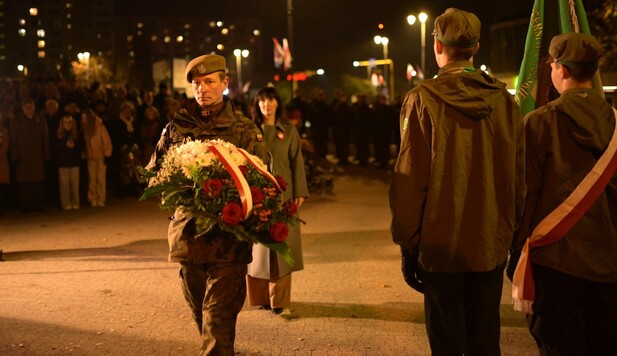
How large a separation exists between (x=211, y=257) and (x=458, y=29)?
216 cm

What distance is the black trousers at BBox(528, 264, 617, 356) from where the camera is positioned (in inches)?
173

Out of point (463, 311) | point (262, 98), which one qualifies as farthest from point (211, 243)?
point (262, 98)

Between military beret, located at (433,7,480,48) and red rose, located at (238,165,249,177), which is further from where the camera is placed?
red rose, located at (238,165,249,177)

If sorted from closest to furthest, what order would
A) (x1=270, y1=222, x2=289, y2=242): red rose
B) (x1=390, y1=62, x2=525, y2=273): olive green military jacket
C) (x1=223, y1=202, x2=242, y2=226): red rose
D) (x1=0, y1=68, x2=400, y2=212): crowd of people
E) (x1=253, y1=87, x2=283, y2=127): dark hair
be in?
1. (x1=390, y1=62, x2=525, y2=273): olive green military jacket
2. (x1=223, y1=202, x2=242, y2=226): red rose
3. (x1=270, y1=222, x2=289, y2=242): red rose
4. (x1=253, y1=87, x2=283, y2=127): dark hair
5. (x1=0, y1=68, x2=400, y2=212): crowd of people

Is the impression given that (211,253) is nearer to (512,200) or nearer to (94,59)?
(512,200)

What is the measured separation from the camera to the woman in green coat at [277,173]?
24.9 feet

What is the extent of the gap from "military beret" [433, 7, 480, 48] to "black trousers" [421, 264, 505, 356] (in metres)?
1.19

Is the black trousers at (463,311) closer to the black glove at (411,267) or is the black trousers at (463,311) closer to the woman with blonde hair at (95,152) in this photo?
the black glove at (411,267)

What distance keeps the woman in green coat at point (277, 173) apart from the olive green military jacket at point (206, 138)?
75.9 inches

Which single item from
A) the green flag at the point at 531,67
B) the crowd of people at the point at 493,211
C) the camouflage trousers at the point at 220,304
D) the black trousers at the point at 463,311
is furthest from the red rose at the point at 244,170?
the green flag at the point at 531,67

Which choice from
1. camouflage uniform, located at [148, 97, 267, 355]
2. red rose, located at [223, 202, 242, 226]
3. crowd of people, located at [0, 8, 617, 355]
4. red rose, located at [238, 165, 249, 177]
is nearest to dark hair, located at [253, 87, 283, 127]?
camouflage uniform, located at [148, 97, 267, 355]

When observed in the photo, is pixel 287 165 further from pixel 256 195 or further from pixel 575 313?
pixel 575 313

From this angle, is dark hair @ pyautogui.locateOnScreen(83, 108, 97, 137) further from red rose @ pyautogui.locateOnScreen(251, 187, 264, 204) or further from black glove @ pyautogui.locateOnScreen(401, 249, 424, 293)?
black glove @ pyautogui.locateOnScreen(401, 249, 424, 293)

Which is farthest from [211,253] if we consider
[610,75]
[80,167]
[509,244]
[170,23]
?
[170,23]
